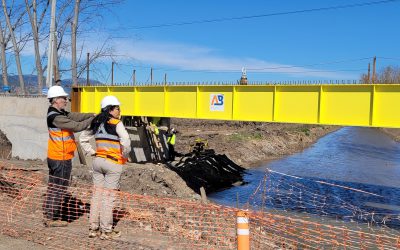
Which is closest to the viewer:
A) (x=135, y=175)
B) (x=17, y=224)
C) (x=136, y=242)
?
(x=136, y=242)

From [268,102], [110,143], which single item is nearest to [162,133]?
[268,102]

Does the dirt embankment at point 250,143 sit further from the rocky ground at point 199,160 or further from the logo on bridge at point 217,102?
the logo on bridge at point 217,102

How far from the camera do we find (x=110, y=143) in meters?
6.07

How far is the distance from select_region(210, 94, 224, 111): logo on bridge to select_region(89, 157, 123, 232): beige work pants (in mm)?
11553

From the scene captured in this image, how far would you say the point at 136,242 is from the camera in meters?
6.33

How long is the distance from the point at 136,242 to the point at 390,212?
13344mm

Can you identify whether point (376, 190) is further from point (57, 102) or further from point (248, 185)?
point (57, 102)

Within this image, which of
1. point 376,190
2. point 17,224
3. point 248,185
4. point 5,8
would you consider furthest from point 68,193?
point 5,8

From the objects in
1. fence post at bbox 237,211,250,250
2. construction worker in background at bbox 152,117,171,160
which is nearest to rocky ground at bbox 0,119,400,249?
construction worker in background at bbox 152,117,171,160

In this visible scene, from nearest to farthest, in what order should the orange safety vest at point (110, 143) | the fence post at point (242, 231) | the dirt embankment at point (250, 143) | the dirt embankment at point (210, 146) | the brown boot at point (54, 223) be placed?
1. the fence post at point (242, 231)
2. the orange safety vest at point (110, 143)
3. the brown boot at point (54, 223)
4. the dirt embankment at point (210, 146)
5. the dirt embankment at point (250, 143)

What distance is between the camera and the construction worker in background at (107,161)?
6.08 metres

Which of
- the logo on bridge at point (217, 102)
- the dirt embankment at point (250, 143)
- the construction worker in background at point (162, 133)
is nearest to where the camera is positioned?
the logo on bridge at point (217, 102)

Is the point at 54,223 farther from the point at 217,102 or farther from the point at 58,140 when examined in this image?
the point at 217,102

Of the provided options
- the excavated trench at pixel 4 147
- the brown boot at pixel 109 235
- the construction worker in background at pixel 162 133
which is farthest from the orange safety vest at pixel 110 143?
the construction worker in background at pixel 162 133
